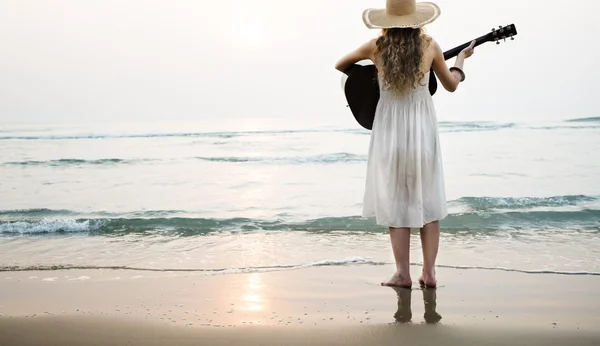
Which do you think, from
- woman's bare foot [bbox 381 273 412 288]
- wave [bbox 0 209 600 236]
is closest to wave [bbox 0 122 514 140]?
wave [bbox 0 209 600 236]

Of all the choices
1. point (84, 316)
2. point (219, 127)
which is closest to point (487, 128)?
point (219, 127)

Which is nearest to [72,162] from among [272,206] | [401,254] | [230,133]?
[230,133]

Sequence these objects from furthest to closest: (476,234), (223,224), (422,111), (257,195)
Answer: (257,195)
(223,224)
(476,234)
(422,111)

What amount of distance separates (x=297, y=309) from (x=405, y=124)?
123 centimetres

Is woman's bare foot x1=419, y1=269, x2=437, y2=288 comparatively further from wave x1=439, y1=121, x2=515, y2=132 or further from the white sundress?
wave x1=439, y1=121, x2=515, y2=132

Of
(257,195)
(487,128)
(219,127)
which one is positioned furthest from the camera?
(219,127)

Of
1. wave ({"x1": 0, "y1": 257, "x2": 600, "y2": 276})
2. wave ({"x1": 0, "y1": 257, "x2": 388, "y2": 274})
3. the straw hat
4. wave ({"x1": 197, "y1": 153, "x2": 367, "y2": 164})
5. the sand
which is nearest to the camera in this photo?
the sand

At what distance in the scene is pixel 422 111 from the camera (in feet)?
12.0

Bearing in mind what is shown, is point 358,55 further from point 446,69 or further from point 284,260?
point 284,260

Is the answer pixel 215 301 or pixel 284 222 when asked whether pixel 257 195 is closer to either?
pixel 284 222

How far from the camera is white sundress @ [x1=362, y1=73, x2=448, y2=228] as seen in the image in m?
3.66

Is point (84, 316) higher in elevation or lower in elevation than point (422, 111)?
lower

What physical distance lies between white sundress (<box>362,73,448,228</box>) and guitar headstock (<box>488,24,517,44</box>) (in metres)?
0.66

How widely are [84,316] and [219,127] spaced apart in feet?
77.2
